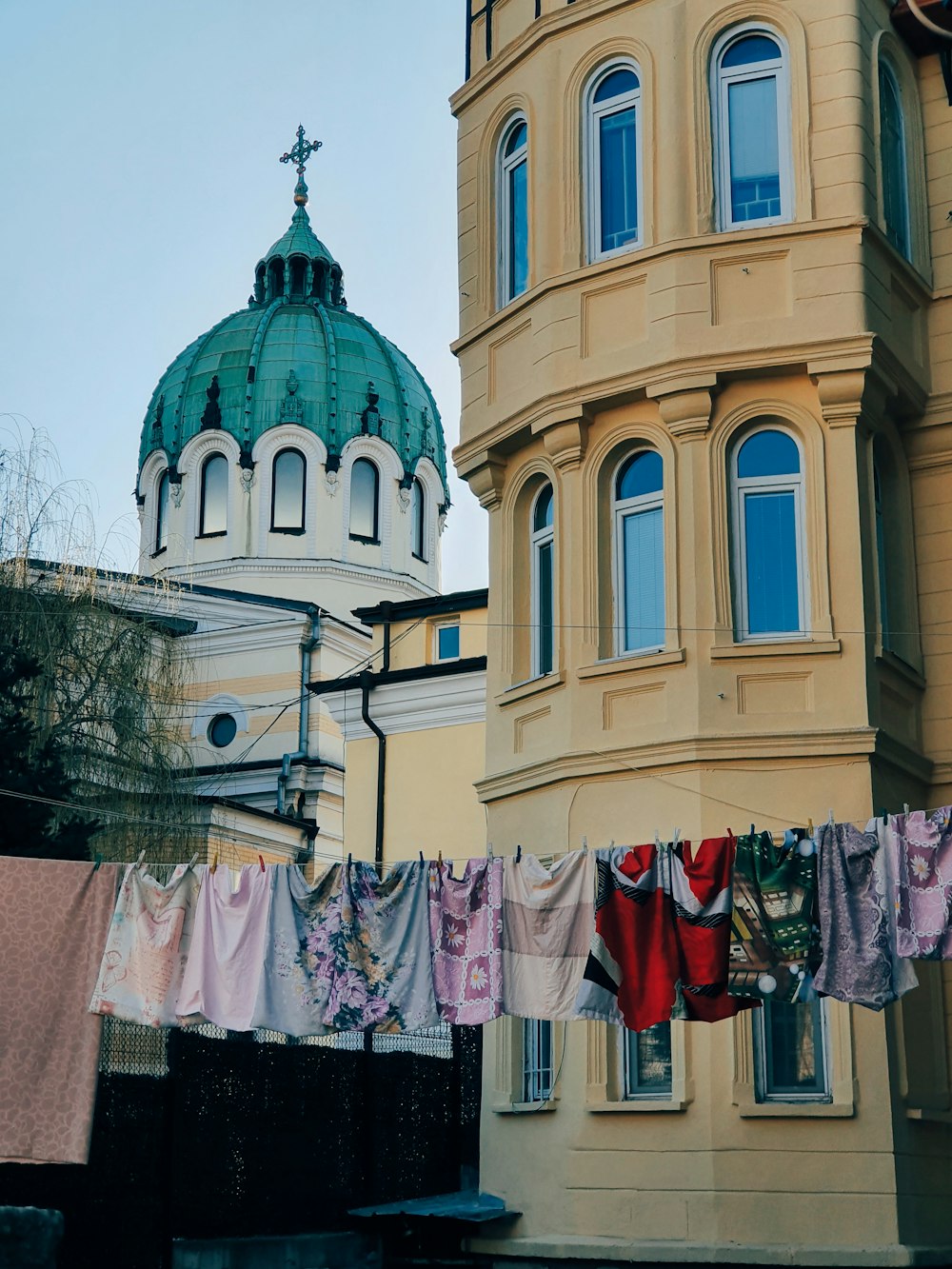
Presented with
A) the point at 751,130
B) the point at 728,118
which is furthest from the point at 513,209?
the point at 751,130

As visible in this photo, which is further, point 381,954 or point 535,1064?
point 535,1064

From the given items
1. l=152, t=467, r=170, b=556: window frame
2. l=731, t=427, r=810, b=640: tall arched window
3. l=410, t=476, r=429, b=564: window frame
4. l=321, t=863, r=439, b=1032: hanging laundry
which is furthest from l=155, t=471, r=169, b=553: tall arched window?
l=321, t=863, r=439, b=1032: hanging laundry

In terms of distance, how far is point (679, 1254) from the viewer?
15.0 m

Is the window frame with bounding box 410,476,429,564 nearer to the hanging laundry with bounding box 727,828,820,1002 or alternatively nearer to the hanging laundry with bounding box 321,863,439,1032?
the hanging laundry with bounding box 321,863,439,1032

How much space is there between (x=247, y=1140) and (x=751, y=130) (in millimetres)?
10055

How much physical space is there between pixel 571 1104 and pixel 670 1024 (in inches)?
45.3

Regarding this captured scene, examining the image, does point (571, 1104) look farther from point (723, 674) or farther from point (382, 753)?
point (382, 753)

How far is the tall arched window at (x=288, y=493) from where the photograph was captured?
52.2m

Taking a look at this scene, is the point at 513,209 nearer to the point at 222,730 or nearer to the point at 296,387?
the point at 222,730

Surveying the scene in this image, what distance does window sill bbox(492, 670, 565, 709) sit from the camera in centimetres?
1728

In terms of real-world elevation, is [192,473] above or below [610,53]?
above

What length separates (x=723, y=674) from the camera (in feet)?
53.2

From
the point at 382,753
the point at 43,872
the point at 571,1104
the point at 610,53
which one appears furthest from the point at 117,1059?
the point at 382,753

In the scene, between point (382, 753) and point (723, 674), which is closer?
point (723, 674)
